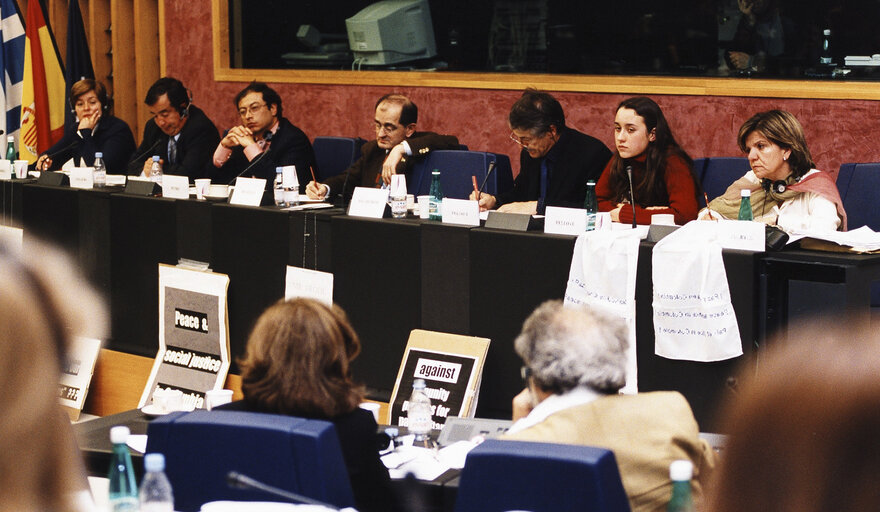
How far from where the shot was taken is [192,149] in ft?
17.7

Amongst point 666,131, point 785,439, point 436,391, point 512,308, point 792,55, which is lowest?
point 436,391

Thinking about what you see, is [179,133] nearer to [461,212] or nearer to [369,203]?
[369,203]

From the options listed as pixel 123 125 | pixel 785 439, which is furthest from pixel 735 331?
pixel 123 125

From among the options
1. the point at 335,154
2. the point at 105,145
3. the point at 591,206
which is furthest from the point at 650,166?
the point at 105,145

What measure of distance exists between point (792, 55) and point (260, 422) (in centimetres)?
384

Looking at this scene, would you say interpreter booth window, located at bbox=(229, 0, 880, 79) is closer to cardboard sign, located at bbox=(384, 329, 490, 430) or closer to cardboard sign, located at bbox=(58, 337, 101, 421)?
cardboard sign, located at bbox=(384, 329, 490, 430)

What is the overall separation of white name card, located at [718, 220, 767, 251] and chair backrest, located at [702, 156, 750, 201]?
1.20m

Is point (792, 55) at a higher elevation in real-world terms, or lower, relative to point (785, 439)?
higher

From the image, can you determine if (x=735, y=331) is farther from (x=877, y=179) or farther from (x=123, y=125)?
(x=123, y=125)

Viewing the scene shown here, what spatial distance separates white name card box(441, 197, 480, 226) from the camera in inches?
149

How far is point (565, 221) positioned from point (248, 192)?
4.53ft

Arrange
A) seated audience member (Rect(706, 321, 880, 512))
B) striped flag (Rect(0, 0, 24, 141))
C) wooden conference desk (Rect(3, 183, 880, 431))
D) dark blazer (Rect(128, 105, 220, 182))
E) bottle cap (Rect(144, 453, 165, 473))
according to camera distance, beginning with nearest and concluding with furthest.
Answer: seated audience member (Rect(706, 321, 880, 512)) < bottle cap (Rect(144, 453, 165, 473)) < wooden conference desk (Rect(3, 183, 880, 431)) < dark blazer (Rect(128, 105, 220, 182)) < striped flag (Rect(0, 0, 24, 141))

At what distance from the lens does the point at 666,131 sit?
4.02m

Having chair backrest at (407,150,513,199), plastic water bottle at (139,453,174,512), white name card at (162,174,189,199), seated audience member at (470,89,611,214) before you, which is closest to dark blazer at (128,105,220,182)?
white name card at (162,174,189,199)
